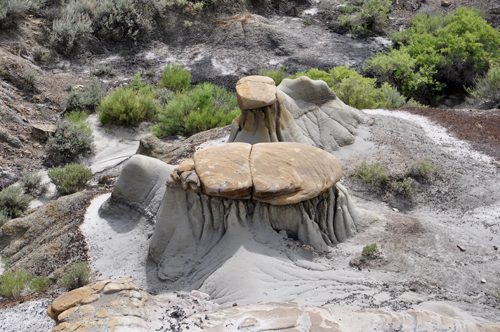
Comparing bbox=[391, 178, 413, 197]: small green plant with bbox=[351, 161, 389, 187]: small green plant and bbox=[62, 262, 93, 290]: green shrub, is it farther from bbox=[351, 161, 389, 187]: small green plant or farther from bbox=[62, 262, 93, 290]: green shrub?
bbox=[62, 262, 93, 290]: green shrub

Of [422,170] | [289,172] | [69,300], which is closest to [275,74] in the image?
[422,170]

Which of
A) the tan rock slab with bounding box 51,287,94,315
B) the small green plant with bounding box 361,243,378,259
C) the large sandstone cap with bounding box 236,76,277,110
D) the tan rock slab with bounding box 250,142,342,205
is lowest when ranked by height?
the small green plant with bounding box 361,243,378,259

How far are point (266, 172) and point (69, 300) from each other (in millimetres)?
2509

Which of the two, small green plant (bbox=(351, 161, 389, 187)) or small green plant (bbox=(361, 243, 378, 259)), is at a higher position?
small green plant (bbox=(361, 243, 378, 259))

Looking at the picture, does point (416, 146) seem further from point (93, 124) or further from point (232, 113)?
point (93, 124)

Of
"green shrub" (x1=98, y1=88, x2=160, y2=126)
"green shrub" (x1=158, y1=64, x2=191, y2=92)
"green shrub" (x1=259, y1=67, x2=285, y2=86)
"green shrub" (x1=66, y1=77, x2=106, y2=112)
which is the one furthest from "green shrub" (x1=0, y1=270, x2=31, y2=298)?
"green shrub" (x1=259, y1=67, x2=285, y2=86)

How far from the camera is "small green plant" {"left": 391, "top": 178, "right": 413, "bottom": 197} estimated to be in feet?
23.2

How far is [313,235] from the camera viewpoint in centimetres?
513

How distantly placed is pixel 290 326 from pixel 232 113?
8.06 m

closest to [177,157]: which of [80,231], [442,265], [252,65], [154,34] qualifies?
[80,231]

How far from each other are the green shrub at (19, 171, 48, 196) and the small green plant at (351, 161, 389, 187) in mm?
6643

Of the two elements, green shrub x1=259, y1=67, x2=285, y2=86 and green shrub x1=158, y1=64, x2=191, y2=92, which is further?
green shrub x1=259, y1=67, x2=285, y2=86

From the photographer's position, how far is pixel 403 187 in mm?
7141

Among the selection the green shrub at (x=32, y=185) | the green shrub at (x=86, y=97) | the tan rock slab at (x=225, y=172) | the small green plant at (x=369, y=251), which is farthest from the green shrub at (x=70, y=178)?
the small green plant at (x=369, y=251)
